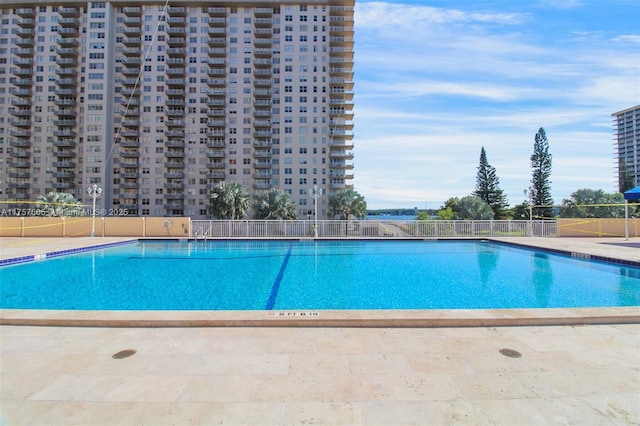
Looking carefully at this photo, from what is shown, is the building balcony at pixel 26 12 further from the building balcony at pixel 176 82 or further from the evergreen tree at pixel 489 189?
the evergreen tree at pixel 489 189

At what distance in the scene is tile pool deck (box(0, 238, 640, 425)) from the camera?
A: 267cm

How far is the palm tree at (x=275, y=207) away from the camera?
30.6 m

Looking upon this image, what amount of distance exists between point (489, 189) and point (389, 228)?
33432mm

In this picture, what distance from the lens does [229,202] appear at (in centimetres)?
3197

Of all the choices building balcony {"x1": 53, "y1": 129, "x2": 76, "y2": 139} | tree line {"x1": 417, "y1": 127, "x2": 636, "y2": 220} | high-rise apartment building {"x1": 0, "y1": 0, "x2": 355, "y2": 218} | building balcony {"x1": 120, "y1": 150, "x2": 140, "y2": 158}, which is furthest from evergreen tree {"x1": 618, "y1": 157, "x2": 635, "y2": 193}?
building balcony {"x1": 53, "y1": 129, "x2": 76, "y2": 139}

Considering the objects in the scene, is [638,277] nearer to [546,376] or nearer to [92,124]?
[546,376]

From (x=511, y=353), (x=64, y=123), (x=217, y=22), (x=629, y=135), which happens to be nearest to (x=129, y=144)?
(x=64, y=123)

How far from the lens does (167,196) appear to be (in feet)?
176

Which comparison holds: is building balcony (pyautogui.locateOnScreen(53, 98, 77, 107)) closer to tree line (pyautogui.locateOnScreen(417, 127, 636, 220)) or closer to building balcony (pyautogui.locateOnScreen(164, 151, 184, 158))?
building balcony (pyautogui.locateOnScreen(164, 151, 184, 158))

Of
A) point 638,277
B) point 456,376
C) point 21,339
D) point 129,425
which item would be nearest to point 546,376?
point 456,376

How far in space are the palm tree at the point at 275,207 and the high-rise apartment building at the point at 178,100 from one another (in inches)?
868

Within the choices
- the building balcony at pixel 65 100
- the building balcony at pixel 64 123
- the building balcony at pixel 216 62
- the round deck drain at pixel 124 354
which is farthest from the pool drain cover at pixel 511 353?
the building balcony at pixel 65 100

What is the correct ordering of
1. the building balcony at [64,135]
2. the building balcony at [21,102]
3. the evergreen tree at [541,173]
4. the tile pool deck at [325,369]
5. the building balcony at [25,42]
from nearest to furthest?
the tile pool deck at [325,369] < the evergreen tree at [541,173] < the building balcony at [64,135] < the building balcony at [21,102] < the building balcony at [25,42]

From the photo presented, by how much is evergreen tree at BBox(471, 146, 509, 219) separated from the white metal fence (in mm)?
28016
